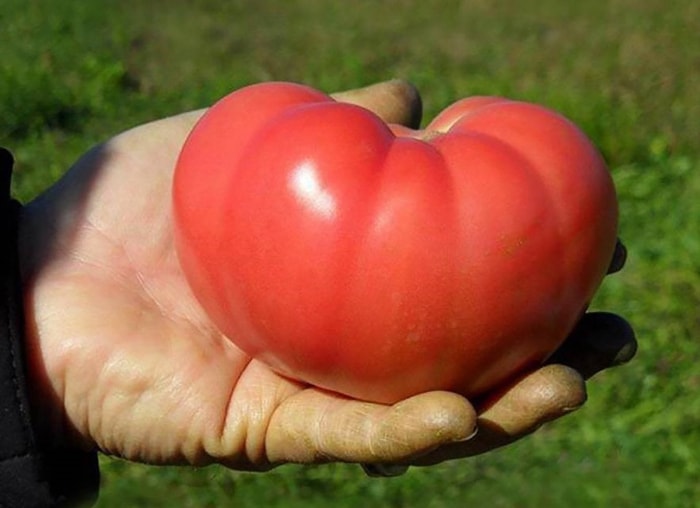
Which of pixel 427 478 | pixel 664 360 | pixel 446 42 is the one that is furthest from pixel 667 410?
pixel 446 42

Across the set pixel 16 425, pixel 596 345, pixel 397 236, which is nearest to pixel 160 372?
pixel 16 425

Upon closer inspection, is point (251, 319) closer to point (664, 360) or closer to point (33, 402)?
point (33, 402)

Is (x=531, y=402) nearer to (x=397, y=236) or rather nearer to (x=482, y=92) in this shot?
(x=397, y=236)

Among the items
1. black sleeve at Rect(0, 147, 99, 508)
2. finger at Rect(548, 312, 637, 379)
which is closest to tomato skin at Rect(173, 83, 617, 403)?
finger at Rect(548, 312, 637, 379)

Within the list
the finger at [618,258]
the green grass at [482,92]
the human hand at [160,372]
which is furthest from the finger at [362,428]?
the green grass at [482,92]

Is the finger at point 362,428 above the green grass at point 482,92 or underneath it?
above

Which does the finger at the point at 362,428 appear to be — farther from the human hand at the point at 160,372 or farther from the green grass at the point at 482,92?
the green grass at the point at 482,92
